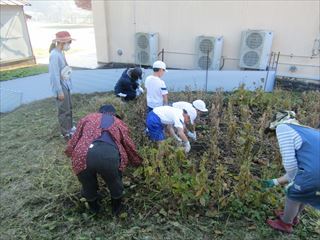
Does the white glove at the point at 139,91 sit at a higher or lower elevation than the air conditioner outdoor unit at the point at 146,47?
lower

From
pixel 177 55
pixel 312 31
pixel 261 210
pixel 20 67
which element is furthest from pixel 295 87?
pixel 20 67

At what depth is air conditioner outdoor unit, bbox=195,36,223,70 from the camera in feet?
23.7

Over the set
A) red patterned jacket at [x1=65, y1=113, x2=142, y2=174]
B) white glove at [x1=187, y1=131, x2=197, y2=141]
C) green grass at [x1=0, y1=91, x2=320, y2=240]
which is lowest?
green grass at [x1=0, y1=91, x2=320, y2=240]

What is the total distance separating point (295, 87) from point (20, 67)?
786 centimetres

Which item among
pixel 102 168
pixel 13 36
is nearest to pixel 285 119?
pixel 102 168

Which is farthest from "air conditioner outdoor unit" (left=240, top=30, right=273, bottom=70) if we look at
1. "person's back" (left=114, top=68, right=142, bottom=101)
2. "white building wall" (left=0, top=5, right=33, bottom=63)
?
"white building wall" (left=0, top=5, right=33, bottom=63)

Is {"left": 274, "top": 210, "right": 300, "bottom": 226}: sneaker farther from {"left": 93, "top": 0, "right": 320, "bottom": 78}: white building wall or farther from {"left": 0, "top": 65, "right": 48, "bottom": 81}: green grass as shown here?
{"left": 0, "top": 65, "right": 48, "bottom": 81}: green grass

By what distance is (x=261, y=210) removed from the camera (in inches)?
115

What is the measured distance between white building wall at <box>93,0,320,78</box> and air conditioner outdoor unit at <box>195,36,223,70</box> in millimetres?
267

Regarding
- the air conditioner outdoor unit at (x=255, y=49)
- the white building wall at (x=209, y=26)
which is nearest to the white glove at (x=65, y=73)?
the white building wall at (x=209, y=26)

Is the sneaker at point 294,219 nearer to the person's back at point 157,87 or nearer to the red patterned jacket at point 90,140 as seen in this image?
the red patterned jacket at point 90,140

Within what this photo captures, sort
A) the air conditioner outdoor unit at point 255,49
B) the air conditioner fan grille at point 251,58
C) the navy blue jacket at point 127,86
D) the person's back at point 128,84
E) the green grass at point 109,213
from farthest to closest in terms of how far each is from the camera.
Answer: the air conditioner fan grille at point 251,58, the air conditioner outdoor unit at point 255,49, the navy blue jacket at point 127,86, the person's back at point 128,84, the green grass at point 109,213

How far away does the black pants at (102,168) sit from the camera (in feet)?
8.06

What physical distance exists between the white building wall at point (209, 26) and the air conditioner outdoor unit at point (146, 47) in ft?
0.86
